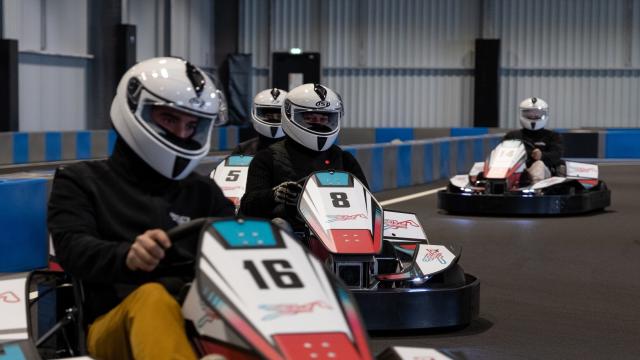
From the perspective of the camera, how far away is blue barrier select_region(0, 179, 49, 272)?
668 cm

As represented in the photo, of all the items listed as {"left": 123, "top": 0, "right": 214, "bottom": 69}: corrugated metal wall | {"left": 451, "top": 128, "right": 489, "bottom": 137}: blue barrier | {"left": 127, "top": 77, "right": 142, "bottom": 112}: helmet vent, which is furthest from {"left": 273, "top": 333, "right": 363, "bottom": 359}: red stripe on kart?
{"left": 451, "top": 128, "right": 489, "bottom": 137}: blue barrier

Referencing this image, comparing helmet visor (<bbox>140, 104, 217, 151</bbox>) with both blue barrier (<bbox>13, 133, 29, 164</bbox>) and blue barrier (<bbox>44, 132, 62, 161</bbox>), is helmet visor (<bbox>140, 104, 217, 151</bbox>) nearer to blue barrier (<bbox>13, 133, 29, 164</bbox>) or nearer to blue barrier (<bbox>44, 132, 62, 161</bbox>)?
blue barrier (<bbox>13, 133, 29, 164</bbox>)

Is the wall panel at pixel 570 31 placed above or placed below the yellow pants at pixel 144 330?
above

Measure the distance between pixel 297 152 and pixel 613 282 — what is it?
7.10 feet

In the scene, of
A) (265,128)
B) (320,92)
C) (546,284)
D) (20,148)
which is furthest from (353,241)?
(20,148)

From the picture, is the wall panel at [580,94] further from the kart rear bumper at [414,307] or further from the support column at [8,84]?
the kart rear bumper at [414,307]

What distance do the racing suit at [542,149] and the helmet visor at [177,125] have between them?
8.00 meters

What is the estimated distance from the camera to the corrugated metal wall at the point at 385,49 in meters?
26.0

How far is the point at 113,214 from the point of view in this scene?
368 cm

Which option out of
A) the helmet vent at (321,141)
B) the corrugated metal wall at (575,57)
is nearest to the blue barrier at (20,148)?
the helmet vent at (321,141)

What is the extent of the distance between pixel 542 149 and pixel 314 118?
5815 millimetres

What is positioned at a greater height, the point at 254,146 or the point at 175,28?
the point at 175,28

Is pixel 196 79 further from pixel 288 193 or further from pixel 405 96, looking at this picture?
pixel 405 96

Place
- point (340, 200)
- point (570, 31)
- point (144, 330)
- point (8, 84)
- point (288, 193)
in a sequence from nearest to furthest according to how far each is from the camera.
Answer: point (144, 330) < point (340, 200) < point (288, 193) < point (8, 84) < point (570, 31)
